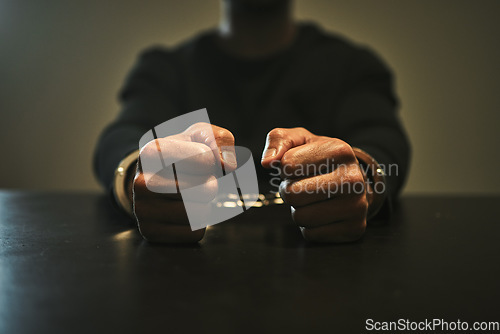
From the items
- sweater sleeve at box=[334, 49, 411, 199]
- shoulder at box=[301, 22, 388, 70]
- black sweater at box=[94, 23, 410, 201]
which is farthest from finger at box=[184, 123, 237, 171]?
shoulder at box=[301, 22, 388, 70]

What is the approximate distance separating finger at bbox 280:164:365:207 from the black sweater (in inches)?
16.5

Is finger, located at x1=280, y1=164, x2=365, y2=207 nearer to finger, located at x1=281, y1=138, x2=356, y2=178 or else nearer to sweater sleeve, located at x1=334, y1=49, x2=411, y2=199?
finger, located at x1=281, y1=138, x2=356, y2=178

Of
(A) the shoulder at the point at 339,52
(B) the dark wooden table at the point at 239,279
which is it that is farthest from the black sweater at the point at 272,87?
(B) the dark wooden table at the point at 239,279

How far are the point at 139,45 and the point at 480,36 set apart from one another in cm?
129

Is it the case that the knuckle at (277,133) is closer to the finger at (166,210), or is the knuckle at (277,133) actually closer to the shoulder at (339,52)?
the finger at (166,210)

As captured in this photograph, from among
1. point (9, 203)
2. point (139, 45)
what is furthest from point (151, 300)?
point (139, 45)

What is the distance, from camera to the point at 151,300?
0.24m

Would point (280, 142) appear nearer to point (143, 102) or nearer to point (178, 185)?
point (178, 185)

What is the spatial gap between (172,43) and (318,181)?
144 cm

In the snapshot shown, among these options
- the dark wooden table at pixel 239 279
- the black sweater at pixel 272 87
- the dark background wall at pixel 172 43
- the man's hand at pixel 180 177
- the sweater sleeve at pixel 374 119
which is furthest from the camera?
the dark background wall at pixel 172 43

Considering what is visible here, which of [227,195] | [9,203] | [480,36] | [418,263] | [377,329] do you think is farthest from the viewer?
[480,36]

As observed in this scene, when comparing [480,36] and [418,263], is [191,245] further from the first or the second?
[480,36]

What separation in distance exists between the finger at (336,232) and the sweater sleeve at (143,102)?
35 centimetres

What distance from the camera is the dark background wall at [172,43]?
158 cm
